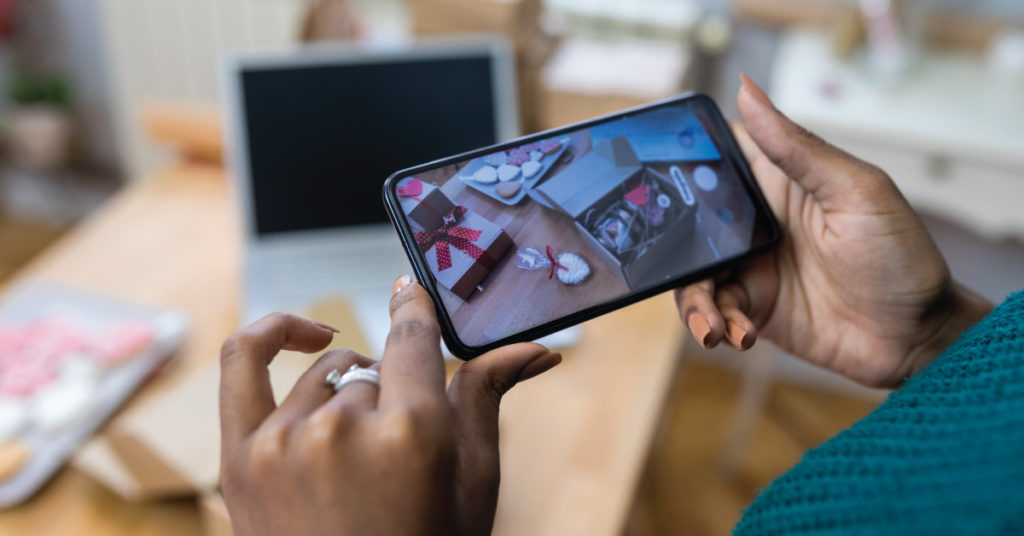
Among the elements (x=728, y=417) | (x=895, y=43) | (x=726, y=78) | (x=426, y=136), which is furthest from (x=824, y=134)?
(x=728, y=417)

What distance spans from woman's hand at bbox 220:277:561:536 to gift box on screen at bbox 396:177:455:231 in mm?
74

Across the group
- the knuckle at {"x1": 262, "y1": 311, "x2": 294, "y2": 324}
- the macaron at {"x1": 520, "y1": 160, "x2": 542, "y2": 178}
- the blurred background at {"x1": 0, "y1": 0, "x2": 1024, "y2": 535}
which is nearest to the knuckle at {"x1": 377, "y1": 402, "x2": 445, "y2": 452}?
the knuckle at {"x1": 262, "y1": 311, "x2": 294, "y2": 324}

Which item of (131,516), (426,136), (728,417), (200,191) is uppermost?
(426,136)

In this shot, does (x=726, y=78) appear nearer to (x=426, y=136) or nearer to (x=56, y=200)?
(x=426, y=136)

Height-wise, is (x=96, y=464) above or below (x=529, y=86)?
below

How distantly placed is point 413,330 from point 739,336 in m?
0.26

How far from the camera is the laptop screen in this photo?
40.3 inches

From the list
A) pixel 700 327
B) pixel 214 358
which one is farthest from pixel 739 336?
pixel 214 358

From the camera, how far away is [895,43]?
1277 millimetres

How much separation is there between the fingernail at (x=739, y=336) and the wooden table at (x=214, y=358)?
223 mm

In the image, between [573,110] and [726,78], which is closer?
[573,110]

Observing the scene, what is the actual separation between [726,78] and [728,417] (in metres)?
0.77

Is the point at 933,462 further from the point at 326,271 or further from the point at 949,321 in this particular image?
the point at 326,271

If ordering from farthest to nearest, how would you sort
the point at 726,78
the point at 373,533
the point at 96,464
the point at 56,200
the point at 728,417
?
the point at 56,200
the point at 728,417
the point at 726,78
the point at 96,464
the point at 373,533
